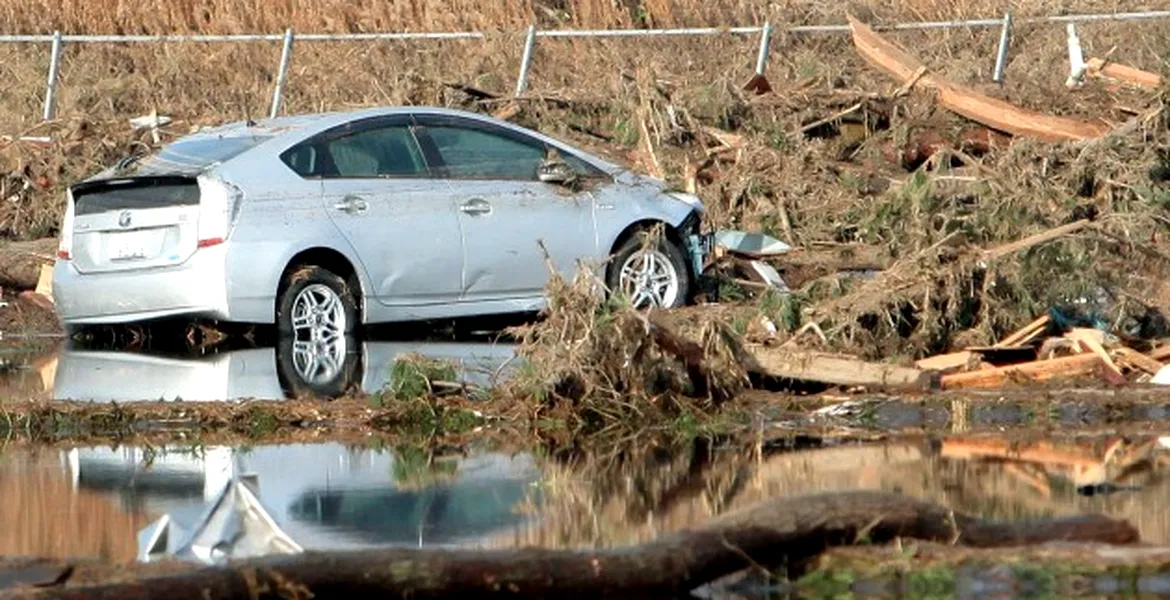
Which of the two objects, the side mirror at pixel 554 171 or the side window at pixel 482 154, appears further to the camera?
→ the side mirror at pixel 554 171

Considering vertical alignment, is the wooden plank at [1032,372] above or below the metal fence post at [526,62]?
below

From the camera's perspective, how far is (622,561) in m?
8.14

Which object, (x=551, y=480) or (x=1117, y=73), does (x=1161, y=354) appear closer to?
(x=551, y=480)

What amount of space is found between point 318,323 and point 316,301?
0.16 m

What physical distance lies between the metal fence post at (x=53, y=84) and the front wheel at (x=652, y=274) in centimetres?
1064

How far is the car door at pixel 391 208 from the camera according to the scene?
18.6 meters

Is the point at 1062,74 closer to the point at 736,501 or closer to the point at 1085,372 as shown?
the point at 1085,372

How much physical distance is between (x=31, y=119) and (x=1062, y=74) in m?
11.9

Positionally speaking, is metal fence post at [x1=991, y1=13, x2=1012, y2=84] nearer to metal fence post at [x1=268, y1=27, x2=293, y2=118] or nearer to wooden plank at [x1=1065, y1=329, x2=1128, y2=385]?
metal fence post at [x1=268, y1=27, x2=293, y2=118]

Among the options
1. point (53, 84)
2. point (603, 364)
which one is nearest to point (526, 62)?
point (53, 84)

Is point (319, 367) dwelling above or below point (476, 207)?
below

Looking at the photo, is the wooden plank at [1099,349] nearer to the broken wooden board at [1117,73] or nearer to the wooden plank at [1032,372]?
the wooden plank at [1032,372]

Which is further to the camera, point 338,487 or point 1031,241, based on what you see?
point 1031,241

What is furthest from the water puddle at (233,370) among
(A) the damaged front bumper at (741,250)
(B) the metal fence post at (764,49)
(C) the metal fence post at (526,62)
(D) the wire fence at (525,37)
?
(B) the metal fence post at (764,49)
